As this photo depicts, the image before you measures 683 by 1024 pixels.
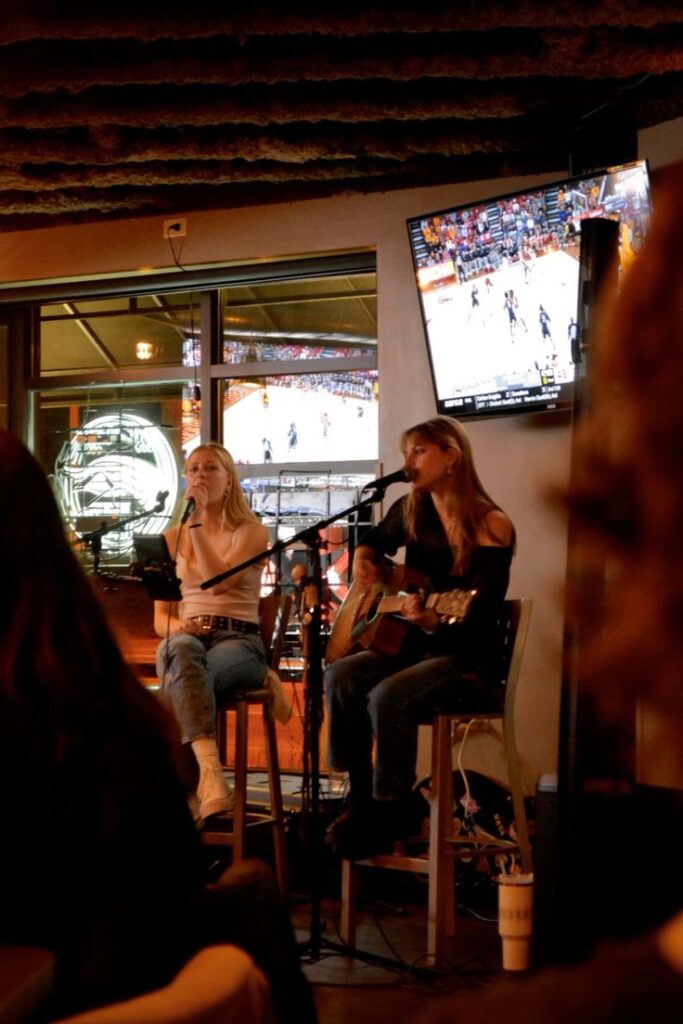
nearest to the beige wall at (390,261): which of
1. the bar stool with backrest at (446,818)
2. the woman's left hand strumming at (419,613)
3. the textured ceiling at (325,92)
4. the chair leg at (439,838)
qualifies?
the textured ceiling at (325,92)

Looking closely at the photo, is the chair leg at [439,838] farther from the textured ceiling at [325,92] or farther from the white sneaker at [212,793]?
the textured ceiling at [325,92]

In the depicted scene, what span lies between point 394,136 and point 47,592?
13.2 feet

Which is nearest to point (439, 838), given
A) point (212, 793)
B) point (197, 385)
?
point (212, 793)

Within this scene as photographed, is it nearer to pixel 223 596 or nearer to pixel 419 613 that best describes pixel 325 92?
pixel 223 596

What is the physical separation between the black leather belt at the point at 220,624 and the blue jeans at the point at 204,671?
3 cm

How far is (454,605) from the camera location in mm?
3854

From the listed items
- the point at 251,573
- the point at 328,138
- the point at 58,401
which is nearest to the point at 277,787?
the point at 251,573

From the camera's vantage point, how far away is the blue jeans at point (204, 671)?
4.19m

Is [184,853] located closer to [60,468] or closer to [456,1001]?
[456,1001]

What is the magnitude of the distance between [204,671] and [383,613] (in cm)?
71

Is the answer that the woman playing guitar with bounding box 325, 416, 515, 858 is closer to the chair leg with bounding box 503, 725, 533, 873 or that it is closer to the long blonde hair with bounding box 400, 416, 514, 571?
the long blonde hair with bounding box 400, 416, 514, 571

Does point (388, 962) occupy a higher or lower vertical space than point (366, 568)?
lower

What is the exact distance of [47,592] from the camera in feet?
5.27

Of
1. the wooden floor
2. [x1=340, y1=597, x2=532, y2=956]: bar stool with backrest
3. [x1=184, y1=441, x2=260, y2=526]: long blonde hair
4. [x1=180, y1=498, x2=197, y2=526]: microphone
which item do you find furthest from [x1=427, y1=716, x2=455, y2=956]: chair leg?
[x1=180, y1=498, x2=197, y2=526]: microphone
